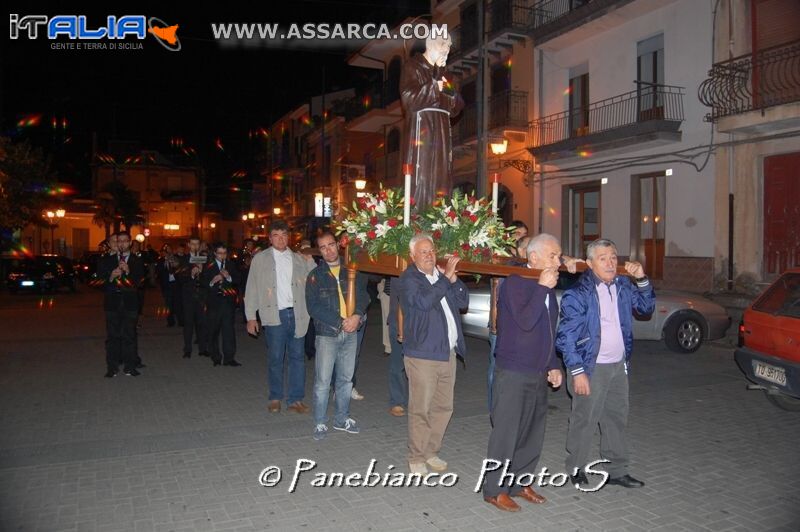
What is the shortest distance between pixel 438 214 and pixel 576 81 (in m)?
16.2

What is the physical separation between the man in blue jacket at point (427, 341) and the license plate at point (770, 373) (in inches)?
147

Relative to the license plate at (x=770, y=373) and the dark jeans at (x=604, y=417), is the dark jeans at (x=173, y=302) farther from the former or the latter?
the license plate at (x=770, y=373)

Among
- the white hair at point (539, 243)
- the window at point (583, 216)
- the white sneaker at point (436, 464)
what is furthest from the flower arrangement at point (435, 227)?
the window at point (583, 216)

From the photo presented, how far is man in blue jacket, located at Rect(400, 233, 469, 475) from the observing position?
4.89 metres

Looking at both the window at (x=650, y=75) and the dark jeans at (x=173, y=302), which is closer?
the dark jeans at (x=173, y=302)

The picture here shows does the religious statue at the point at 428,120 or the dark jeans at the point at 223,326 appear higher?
the religious statue at the point at 428,120

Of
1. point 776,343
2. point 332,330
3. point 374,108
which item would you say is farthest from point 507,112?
point 332,330

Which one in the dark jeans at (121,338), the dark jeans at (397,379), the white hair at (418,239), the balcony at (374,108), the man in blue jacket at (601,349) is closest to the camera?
the man in blue jacket at (601,349)

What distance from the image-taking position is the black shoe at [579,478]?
4.85 m

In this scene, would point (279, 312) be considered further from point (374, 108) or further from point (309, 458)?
point (374, 108)

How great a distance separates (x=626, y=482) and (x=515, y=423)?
3.85ft

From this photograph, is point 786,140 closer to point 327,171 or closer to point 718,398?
point 718,398

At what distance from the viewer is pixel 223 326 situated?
32.9ft

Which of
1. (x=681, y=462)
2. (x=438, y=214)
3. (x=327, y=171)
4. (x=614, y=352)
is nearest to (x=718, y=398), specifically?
(x=681, y=462)
